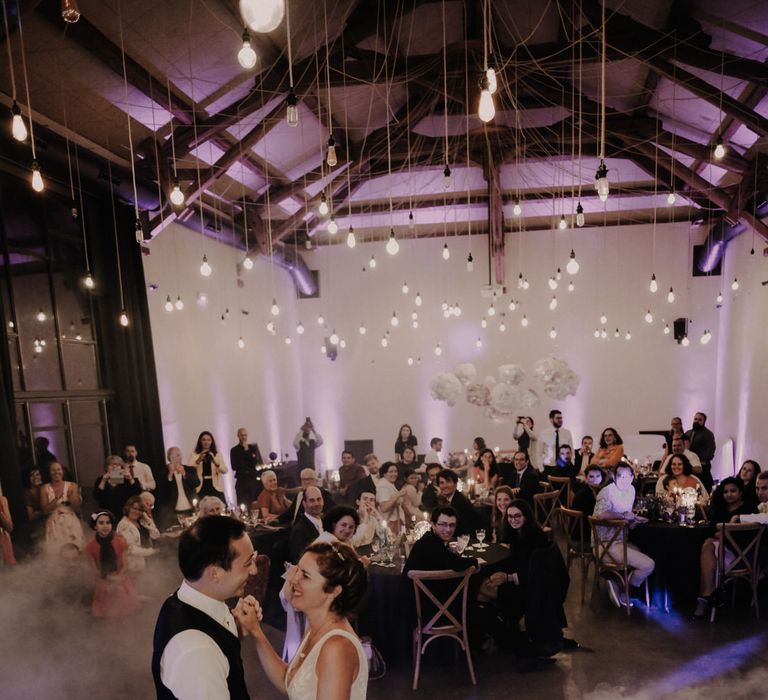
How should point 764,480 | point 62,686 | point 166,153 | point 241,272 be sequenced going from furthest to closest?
point 241,272
point 166,153
point 764,480
point 62,686

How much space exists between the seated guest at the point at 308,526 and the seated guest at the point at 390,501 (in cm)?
172

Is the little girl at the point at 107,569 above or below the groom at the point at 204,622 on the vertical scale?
below

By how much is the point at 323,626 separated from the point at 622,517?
4546mm

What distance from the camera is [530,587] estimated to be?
171 inches

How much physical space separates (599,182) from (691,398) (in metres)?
10.3

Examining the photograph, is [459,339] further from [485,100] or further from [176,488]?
[485,100]

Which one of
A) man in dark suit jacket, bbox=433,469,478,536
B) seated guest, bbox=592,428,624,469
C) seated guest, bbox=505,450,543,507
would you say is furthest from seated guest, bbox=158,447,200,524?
seated guest, bbox=592,428,624,469

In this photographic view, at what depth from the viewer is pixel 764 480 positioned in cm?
539

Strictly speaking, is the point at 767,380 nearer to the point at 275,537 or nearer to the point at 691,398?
the point at 691,398

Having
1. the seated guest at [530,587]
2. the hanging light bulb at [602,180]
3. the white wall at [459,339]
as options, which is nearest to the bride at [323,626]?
the hanging light bulb at [602,180]

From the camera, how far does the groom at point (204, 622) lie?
60.2 inches

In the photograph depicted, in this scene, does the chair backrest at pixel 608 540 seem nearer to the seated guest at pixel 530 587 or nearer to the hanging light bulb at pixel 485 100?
the seated guest at pixel 530 587

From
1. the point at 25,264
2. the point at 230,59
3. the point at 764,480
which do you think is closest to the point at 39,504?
the point at 25,264

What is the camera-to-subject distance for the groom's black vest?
5.28 feet
